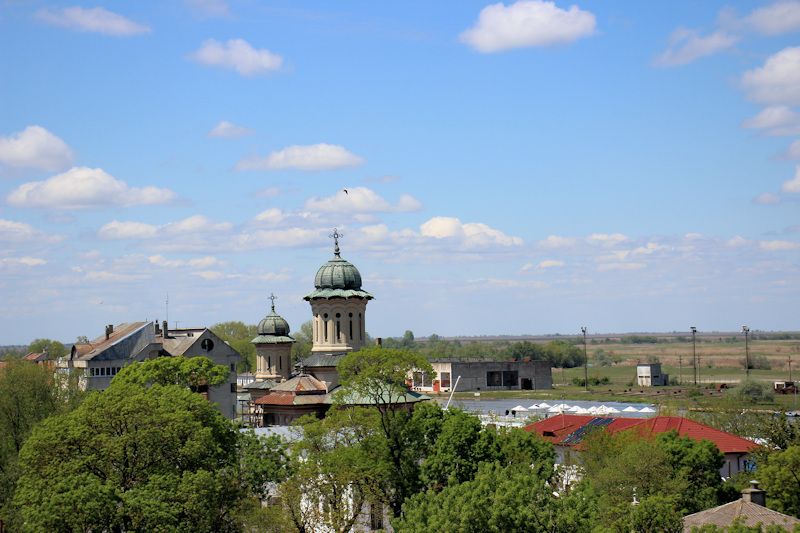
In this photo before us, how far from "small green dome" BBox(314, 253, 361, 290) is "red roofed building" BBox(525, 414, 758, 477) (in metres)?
24.3

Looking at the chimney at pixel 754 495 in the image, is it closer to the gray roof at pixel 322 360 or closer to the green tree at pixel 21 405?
the green tree at pixel 21 405

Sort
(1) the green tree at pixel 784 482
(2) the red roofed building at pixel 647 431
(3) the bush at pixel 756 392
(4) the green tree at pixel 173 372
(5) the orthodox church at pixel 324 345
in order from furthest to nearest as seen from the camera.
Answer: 1. (3) the bush at pixel 756 392
2. (5) the orthodox church at pixel 324 345
3. (4) the green tree at pixel 173 372
4. (2) the red roofed building at pixel 647 431
5. (1) the green tree at pixel 784 482

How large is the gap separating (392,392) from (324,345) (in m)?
36.9

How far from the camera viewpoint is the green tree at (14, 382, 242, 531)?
138 ft

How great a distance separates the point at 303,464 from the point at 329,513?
2637 millimetres

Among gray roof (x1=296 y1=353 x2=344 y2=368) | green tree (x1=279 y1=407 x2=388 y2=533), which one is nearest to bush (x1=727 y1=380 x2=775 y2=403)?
gray roof (x1=296 y1=353 x2=344 y2=368)

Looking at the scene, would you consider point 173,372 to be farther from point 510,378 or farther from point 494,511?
point 510,378

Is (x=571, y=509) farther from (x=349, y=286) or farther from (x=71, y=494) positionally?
(x=349, y=286)

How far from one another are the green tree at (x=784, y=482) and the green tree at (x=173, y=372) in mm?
35658

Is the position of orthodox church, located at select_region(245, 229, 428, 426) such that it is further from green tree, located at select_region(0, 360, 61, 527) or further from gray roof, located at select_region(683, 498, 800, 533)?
gray roof, located at select_region(683, 498, 800, 533)

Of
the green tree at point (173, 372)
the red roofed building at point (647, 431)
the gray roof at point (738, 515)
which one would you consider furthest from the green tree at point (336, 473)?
the gray roof at point (738, 515)

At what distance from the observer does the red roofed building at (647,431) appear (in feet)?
208

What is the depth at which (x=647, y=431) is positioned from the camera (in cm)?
Result: 6656

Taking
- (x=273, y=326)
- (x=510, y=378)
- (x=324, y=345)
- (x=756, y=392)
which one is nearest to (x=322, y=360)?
(x=324, y=345)
